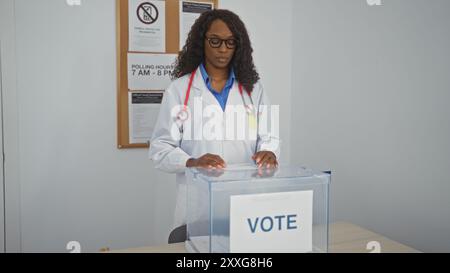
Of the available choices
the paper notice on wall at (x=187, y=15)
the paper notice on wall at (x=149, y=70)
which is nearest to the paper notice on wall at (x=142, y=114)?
the paper notice on wall at (x=149, y=70)

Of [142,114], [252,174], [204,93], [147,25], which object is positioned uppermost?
[147,25]

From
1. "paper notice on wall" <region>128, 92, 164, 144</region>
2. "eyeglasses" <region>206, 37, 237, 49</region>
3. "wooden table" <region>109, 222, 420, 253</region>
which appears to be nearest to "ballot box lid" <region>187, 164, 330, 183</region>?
"wooden table" <region>109, 222, 420, 253</region>

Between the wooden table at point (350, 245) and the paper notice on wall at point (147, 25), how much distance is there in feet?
4.67

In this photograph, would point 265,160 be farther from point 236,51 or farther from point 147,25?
point 147,25

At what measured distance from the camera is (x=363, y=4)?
2.03 meters

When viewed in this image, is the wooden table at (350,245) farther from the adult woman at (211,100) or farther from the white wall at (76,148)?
the white wall at (76,148)

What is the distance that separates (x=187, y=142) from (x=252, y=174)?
637 millimetres

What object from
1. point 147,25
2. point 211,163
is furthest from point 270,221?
point 147,25

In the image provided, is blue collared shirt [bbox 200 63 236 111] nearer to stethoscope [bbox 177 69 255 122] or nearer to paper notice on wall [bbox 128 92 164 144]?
stethoscope [bbox 177 69 255 122]

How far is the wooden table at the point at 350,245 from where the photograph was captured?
A: 1.19m

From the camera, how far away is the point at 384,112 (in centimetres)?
188

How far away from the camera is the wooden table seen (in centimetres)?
119

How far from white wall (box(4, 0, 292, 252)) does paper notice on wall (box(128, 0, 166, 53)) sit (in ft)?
0.37
